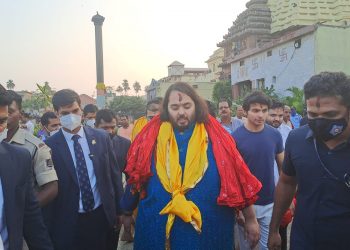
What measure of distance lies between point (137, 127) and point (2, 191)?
4.17 metres

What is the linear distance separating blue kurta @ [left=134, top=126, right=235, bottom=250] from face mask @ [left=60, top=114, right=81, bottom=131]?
99 centimetres

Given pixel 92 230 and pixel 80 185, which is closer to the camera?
pixel 80 185

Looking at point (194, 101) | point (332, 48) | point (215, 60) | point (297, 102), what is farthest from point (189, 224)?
point (215, 60)

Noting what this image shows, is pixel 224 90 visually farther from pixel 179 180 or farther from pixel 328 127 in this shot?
pixel 328 127

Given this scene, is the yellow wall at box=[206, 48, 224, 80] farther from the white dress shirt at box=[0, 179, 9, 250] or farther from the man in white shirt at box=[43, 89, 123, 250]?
the white dress shirt at box=[0, 179, 9, 250]

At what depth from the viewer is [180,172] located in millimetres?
2770

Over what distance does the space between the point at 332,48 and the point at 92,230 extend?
78.9ft

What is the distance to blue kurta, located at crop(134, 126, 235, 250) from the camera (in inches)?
108

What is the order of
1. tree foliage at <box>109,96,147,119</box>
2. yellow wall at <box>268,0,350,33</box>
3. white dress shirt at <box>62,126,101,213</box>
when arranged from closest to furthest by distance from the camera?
white dress shirt at <box>62,126,101,213</box>, yellow wall at <box>268,0,350,33</box>, tree foliage at <box>109,96,147,119</box>

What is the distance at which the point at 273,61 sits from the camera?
29.2 metres

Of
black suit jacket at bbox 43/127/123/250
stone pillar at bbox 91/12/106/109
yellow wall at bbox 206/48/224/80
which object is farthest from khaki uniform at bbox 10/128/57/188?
yellow wall at bbox 206/48/224/80

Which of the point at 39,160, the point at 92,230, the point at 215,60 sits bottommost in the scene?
the point at 92,230

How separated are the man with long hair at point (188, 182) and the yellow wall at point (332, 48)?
23.2 m

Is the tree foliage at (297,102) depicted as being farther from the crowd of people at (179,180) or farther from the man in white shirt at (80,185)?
the man in white shirt at (80,185)
